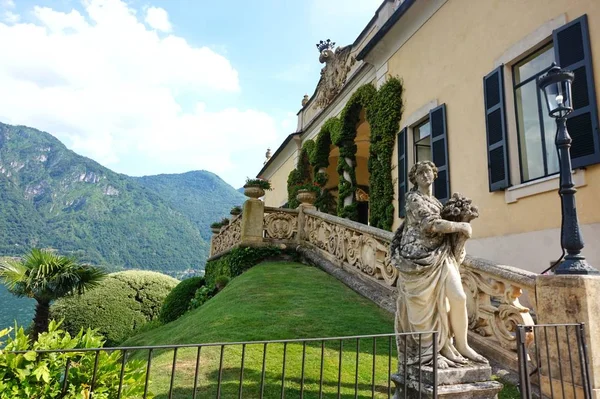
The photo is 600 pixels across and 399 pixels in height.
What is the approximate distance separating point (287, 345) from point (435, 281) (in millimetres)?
2399

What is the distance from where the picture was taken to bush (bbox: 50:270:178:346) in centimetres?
1452

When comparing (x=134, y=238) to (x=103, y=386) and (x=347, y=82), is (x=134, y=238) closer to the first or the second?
(x=347, y=82)

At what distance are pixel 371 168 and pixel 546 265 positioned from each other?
20.3ft

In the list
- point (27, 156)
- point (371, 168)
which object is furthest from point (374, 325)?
point (27, 156)

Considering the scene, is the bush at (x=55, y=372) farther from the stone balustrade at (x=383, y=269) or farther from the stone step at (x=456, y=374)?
the stone balustrade at (x=383, y=269)

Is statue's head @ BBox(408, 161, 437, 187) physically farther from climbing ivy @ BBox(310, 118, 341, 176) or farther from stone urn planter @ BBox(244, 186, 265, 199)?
climbing ivy @ BBox(310, 118, 341, 176)

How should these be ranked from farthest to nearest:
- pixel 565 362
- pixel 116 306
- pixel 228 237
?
pixel 116 306, pixel 228 237, pixel 565 362

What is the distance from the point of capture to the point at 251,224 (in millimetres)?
11383

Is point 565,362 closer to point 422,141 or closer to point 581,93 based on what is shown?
point 581,93

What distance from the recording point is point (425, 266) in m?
3.48

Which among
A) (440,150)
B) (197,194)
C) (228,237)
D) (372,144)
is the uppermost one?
(197,194)

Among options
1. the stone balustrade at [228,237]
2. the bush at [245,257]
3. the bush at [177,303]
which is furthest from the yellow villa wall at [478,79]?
the bush at [177,303]

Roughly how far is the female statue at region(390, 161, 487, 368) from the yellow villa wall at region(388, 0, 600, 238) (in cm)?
342

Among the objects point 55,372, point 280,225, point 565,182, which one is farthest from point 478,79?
point 55,372
